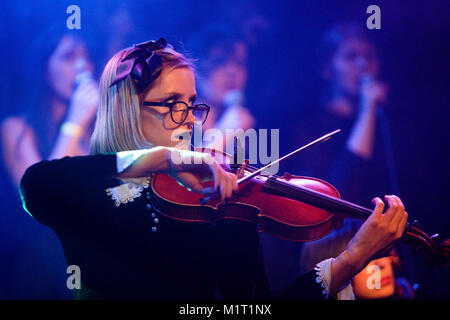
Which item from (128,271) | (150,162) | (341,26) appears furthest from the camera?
(341,26)

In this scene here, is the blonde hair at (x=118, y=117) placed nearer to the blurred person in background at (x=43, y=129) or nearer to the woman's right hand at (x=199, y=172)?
the woman's right hand at (x=199, y=172)

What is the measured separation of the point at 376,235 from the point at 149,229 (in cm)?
73

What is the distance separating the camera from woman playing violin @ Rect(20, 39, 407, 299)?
109 centimetres

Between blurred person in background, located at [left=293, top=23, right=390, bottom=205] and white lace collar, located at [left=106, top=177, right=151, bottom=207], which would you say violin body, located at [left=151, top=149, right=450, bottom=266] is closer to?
white lace collar, located at [left=106, top=177, right=151, bottom=207]

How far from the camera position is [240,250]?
46.8 inches

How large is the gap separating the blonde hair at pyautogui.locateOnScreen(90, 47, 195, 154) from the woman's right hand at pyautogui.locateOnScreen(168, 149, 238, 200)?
0.28m

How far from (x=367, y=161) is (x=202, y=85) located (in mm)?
1080
